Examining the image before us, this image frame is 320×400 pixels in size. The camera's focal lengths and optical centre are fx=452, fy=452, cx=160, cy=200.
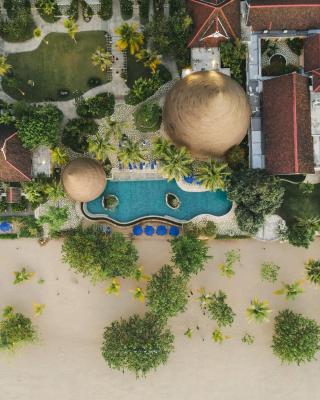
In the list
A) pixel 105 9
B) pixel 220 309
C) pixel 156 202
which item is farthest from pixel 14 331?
pixel 105 9

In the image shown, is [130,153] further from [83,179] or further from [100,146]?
[83,179]

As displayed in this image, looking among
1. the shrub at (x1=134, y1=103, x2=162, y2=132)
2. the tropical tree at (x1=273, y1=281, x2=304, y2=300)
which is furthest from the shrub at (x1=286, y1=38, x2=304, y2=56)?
the tropical tree at (x1=273, y1=281, x2=304, y2=300)

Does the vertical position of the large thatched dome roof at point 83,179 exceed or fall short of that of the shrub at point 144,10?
it falls short

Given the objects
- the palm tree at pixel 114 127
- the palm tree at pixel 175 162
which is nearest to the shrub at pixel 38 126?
the palm tree at pixel 114 127

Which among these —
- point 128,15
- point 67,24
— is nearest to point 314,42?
point 128,15

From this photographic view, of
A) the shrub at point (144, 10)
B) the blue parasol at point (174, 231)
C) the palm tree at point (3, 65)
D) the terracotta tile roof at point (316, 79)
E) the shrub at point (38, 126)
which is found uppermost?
the shrub at point (144, 10)

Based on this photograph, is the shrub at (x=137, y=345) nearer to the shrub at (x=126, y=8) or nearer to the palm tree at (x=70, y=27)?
the palm tree at (x=70, y=27)
